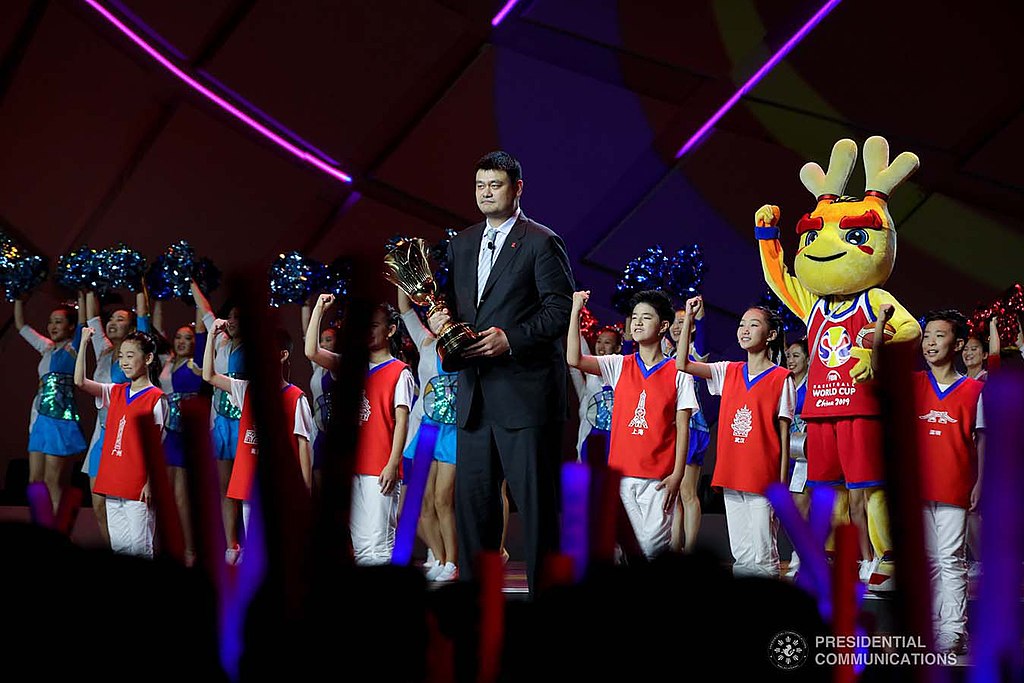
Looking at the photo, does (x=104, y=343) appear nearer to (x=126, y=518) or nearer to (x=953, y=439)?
(x=126, y=518)

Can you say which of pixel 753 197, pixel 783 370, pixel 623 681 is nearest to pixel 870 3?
pixel 753 197

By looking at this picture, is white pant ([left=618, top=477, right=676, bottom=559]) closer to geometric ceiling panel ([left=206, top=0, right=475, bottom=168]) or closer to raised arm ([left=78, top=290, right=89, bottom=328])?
raised arm ([left=78, top=290, right=89, bottom=328])

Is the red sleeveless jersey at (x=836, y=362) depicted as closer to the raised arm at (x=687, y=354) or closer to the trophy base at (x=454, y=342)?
the raised arm at (x=687, y=354)

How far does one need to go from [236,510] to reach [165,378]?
1.28 meters

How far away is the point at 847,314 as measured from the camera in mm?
4000

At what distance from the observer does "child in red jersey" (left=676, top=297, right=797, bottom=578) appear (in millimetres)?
4098

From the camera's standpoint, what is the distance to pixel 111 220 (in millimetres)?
7867

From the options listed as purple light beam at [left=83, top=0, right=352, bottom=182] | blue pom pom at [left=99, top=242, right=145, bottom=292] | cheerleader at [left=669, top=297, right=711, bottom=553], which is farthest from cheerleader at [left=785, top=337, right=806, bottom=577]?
blue pom pom at [left=99, top=242, right=145, bottom=292]

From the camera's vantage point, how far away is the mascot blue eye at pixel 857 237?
A: 13.3 ft

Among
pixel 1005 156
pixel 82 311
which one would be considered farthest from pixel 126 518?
pixel 1005 156

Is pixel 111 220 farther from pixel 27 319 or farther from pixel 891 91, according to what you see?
pixel 891 91

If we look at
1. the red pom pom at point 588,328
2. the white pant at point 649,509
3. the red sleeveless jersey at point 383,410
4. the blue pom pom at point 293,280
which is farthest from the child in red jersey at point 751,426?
the blue pom pom at point 293,280

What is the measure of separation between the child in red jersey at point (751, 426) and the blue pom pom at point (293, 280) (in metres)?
2.78

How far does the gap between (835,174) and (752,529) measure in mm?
1435
